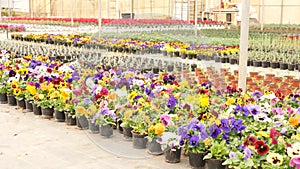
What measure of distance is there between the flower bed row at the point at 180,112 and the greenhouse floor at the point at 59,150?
179 millimetres

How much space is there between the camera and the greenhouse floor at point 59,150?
3.79 m

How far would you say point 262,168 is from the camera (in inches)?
129

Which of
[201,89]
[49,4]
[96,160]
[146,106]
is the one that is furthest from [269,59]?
[49,4]

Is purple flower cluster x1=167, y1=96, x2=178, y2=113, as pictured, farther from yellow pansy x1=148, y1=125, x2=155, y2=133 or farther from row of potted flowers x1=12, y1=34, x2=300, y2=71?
row of potted flowers x1=12, y1=34, x2=300, y2=71

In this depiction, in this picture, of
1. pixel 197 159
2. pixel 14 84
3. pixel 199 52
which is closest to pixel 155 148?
pixel 197 159

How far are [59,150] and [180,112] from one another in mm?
1250

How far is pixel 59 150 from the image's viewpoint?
416 cm

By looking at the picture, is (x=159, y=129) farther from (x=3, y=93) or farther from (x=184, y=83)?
A: (x=3, y=93)

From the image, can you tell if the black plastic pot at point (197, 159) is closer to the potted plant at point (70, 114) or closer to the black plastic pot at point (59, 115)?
the potted plant at point (70, 114)

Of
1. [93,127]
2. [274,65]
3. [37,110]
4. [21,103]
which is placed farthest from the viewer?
[274,65]

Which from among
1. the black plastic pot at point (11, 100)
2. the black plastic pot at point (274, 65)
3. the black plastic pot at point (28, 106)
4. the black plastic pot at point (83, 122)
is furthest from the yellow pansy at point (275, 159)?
the black plastic pot at point (274, 65)

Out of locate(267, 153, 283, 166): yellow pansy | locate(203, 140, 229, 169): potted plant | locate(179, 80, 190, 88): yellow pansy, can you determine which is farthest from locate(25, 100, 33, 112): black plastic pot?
locate(267, 153, 283, 166): yellow pansy

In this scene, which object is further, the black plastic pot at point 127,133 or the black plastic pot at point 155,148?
the black plastic pot at point 127,133

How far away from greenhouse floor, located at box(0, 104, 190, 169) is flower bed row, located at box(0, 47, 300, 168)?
0.59 feet
